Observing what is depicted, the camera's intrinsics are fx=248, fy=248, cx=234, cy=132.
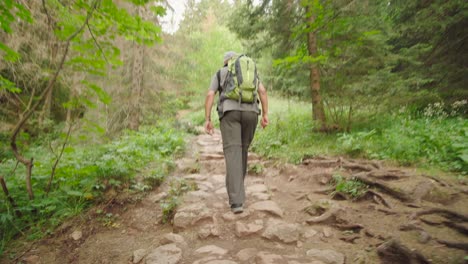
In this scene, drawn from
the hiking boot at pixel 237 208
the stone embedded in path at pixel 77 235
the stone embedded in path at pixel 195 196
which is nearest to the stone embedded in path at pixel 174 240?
the hiking boot at pixel 237 208

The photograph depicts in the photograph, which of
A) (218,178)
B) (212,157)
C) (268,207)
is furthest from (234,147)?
(212,157)

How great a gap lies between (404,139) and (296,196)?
2.51m

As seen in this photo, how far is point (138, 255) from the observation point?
9.02 ft

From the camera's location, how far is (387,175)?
375 cm

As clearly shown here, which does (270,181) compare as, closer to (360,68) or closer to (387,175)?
(387,175)

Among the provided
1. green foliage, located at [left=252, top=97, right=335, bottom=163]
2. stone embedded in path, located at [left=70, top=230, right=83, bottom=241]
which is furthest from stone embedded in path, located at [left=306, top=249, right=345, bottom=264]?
green foliage, located at [left=252, top=97, right=335, bottom=163]

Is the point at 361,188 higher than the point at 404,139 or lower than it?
lower

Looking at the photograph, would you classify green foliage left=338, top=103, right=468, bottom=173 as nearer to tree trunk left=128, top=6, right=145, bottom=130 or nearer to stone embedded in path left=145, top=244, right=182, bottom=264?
stone embedded in path left=145, top=244, right=182, bottom=264

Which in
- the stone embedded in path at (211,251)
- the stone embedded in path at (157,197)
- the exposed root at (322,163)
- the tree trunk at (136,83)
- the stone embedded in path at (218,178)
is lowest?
the stone embedded in path at (211,251)

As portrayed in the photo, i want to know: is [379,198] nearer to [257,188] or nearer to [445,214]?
[445,214]

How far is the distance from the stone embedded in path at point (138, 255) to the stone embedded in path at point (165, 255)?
0.36 ft

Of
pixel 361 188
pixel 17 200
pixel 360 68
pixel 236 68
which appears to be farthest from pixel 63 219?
pixel 360 68

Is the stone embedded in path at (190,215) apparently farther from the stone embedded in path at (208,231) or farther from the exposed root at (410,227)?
the exposed root at (410,227)

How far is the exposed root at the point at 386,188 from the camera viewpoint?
3.25 metres
